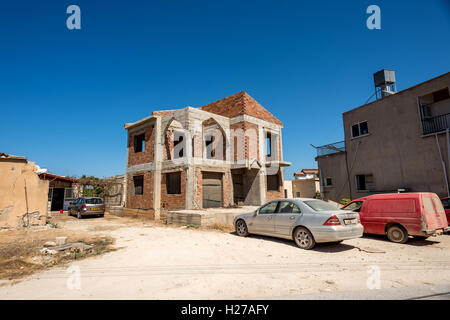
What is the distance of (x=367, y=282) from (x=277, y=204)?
3.72 meters

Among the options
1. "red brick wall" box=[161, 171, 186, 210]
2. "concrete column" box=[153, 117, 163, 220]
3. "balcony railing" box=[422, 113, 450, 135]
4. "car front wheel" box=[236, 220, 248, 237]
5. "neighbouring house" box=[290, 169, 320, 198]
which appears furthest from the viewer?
"neighbouring house" box=[290, 169, 320, 198]

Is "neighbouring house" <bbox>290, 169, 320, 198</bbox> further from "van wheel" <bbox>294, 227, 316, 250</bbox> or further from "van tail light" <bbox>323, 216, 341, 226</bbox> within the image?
"van tail light" <bbox>323, 216, 341, 226</bbox>

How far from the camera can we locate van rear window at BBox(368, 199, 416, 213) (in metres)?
7.37

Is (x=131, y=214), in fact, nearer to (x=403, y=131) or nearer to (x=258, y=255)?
(x=258, y=255)

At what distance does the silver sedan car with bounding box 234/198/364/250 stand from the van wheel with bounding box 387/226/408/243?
1966 millimetres

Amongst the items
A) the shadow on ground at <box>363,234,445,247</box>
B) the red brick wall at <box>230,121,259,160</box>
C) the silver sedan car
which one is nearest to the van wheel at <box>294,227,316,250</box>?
the silver sedan car

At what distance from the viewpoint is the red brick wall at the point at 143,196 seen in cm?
1520

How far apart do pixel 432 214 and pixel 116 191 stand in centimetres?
2293

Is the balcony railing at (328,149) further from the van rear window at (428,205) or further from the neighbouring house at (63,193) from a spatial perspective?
the neighbouring house at (63,193)

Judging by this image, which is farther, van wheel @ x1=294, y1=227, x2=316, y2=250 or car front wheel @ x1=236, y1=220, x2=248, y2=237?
car front wheel @ x1=236, y1=220, x2=248, y2=237

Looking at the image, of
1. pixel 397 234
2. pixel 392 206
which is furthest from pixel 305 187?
pixel 397 234

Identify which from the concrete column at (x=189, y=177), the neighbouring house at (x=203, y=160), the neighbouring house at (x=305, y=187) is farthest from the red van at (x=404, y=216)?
the neighbouring house at (x=305, y=187)

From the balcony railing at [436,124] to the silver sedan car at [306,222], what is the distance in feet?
34.9
